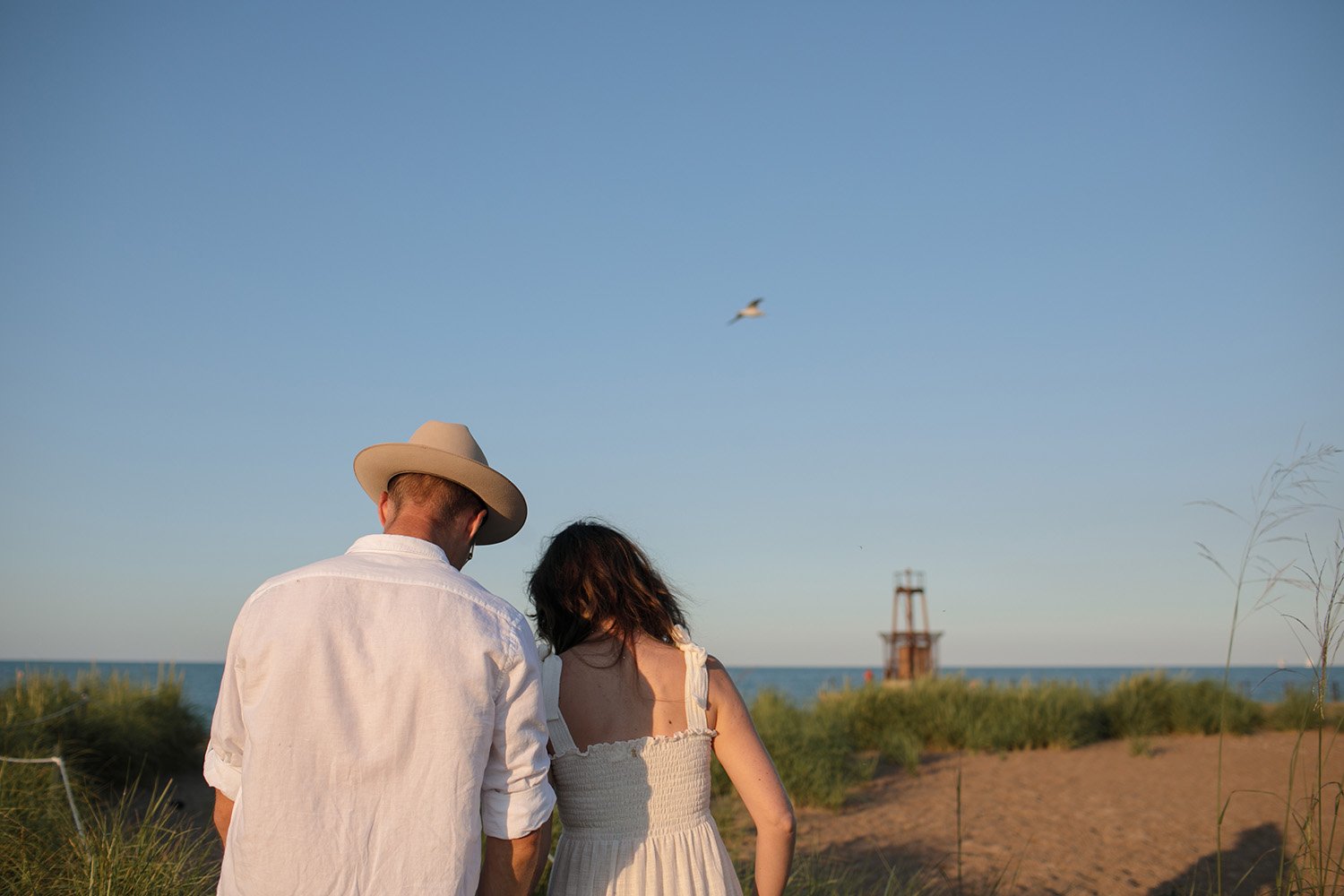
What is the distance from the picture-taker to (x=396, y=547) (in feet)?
6.59

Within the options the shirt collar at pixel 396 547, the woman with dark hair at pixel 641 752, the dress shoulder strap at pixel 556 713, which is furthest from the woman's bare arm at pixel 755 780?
the shirt collar at pixel 396 547

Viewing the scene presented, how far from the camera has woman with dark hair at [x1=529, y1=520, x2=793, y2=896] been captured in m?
2.44

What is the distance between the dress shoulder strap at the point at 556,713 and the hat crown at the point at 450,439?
51cm

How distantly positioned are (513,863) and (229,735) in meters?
0.60

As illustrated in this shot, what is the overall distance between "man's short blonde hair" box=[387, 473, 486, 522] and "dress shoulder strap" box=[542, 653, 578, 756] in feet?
1.40

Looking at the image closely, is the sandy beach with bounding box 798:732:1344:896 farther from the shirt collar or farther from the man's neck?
the shirt collar

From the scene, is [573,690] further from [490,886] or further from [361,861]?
[361,861]

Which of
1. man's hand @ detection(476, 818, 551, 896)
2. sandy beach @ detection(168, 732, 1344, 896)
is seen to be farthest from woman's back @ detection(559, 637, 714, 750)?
sandy beach @ detection(168, 732, 1344, 896)

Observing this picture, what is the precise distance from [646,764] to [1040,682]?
13.7m

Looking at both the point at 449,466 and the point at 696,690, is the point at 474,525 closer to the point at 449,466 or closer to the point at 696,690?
the point at 449,466

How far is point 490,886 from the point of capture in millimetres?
2066

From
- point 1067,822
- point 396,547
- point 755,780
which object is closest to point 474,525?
point 396,547

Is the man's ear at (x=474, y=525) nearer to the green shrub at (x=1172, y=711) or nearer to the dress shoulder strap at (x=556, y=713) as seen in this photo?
the dress shoulder strap at (x=556, y=713)

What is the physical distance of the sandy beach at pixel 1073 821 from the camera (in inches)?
276
